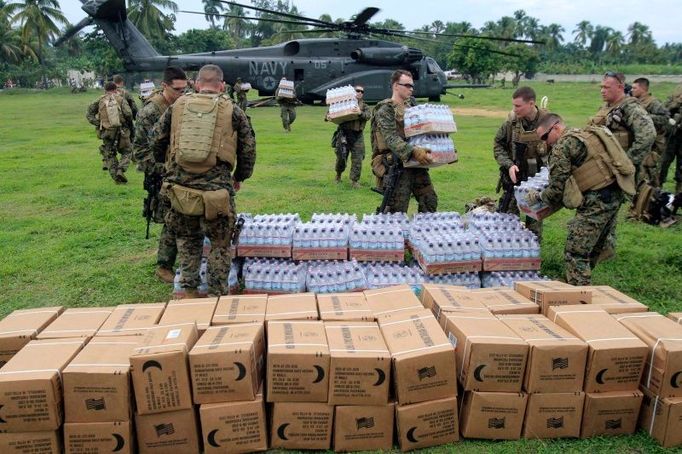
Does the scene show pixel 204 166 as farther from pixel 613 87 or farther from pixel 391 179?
pixel 613 87

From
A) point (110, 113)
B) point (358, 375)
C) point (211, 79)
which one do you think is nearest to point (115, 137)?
point (110, 113)

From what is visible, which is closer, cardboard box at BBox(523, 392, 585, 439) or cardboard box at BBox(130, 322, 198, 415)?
cardboard box at BBox(130, 322, 198, 415)

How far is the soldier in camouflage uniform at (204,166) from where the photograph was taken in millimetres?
4402

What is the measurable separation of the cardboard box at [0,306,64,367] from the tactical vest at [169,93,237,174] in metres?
1.56

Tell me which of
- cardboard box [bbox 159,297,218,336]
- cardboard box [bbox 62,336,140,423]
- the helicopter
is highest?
the helicopter

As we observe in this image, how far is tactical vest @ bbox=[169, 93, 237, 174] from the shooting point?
437 centimetres

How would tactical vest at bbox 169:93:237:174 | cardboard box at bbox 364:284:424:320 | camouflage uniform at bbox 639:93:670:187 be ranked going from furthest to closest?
camouflage uniform at bbox 639:93:670:187, tactical vest at bbox 169:93:237:174, cardboard box at bbox 364:284:424:320

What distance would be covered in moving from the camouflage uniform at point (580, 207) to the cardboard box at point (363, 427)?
2.77m

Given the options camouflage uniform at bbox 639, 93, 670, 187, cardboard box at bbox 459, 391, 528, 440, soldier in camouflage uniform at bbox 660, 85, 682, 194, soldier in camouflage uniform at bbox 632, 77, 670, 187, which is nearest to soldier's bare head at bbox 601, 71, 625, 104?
camouflage uniform at bbox 639, 93, 670, 187

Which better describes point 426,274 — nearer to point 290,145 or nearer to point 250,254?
point 250,254

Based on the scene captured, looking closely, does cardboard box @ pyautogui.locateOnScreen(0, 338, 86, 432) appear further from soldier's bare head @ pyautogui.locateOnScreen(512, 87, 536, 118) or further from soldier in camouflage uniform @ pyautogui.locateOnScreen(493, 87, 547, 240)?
soldier's bare head @ pyautogui.locateOnScreen(512, 87, 536, 118)

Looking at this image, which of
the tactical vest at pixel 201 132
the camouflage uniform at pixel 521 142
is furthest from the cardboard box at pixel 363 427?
the camouflage uniform at pixel 521 142

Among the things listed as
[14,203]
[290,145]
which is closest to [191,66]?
[290,145]

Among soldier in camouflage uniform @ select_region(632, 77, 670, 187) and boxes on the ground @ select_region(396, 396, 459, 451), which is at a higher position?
soldier in camouflage uniform @ select_region(632, 77, 670, 187)
